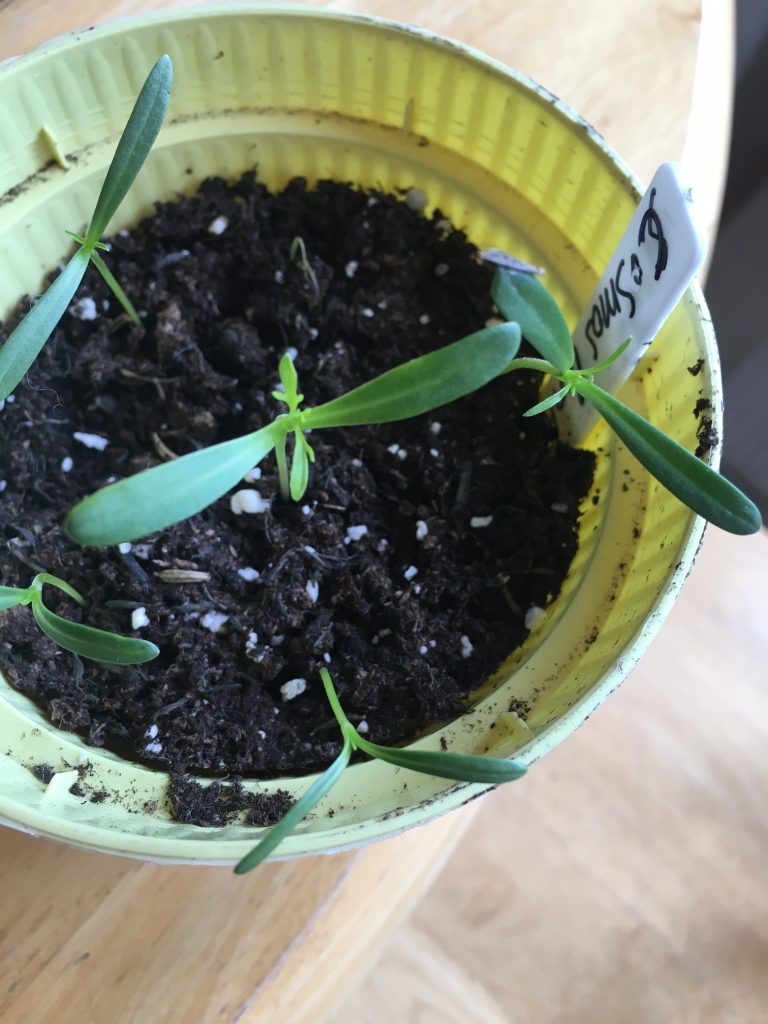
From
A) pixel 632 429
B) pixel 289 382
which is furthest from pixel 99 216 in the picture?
pixel 632 429

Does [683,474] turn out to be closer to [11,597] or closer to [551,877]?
[11,597]

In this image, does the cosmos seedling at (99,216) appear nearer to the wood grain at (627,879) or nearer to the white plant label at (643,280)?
the white plant label at (643,280)

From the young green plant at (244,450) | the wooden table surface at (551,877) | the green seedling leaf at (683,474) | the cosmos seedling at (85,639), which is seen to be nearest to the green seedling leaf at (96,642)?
the cosmos seedling at (85,639)

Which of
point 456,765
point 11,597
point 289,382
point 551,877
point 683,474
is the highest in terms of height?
point 683,474

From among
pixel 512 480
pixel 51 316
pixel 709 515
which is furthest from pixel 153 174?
pixel 709 515

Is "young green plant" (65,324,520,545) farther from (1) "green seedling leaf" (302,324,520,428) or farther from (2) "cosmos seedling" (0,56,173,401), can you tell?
(2) "cosmos seedling" (0,56,173,401)

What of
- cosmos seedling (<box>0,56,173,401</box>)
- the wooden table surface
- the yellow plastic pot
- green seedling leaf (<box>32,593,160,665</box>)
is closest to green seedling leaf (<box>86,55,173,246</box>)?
cosmos seedling (<box>0,56,173,401</box>)
